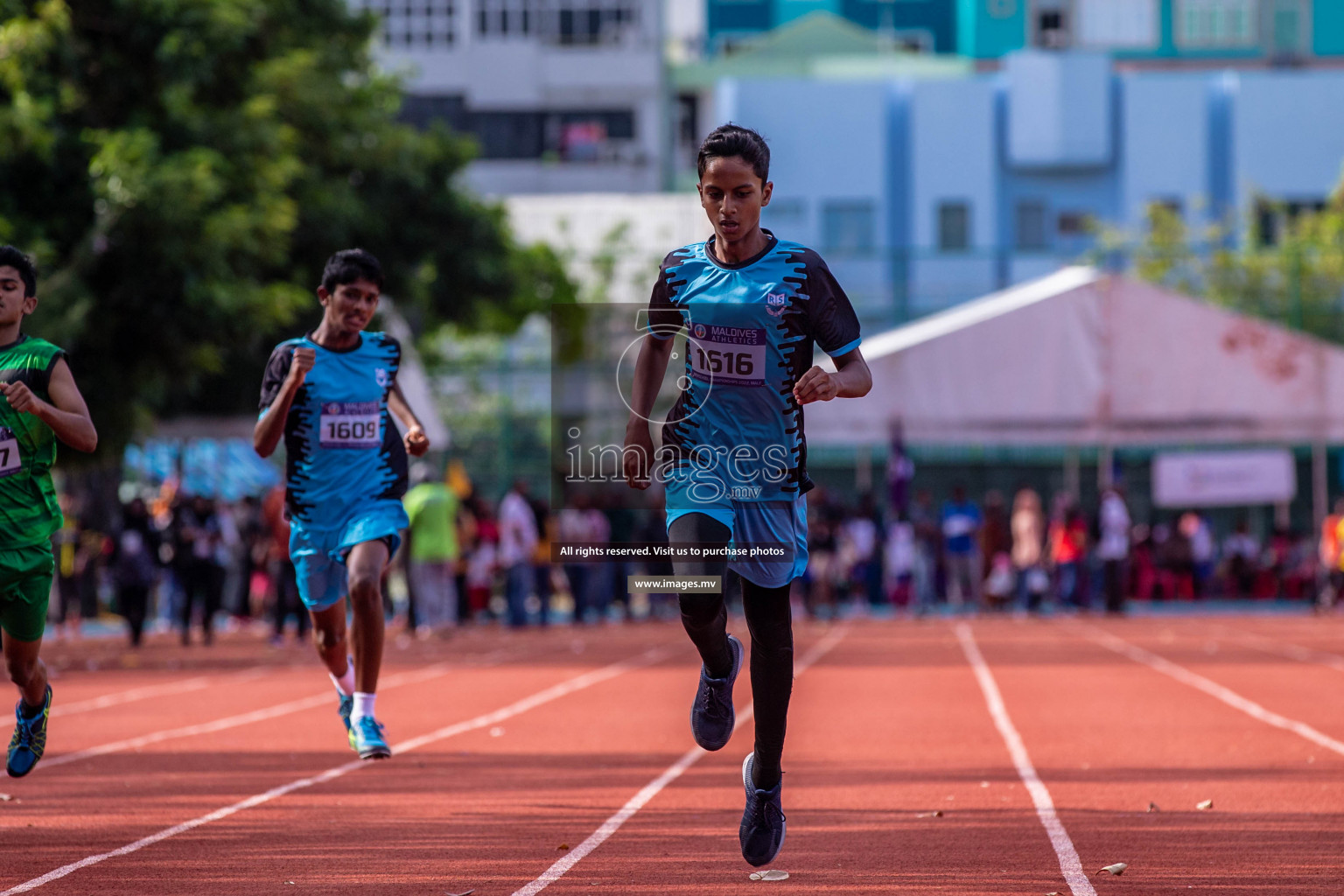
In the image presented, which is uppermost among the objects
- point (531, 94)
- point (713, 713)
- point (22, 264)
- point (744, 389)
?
point (531, 94)

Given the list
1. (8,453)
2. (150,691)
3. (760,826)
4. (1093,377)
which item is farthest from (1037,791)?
(1093,377)

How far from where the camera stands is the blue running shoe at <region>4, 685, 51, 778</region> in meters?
6.97

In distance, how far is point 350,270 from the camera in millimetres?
7488

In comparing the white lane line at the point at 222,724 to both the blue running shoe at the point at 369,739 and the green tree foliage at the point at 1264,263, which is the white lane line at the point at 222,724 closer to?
the blue running shoe at the point at 369,739

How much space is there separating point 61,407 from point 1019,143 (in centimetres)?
4473

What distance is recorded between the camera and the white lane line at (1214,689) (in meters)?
10.4

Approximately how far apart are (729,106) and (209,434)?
2707cm

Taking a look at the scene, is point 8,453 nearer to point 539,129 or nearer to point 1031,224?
point 1031,224

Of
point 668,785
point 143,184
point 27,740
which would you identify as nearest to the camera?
point 27,740

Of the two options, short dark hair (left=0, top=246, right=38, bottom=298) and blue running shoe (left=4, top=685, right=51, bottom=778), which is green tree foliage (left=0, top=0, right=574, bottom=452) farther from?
short dark hair (left=0, top=246, right=38, bottom=298)

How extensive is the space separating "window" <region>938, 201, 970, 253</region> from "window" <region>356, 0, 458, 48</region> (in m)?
15.0

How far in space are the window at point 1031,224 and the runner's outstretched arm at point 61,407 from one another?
45048mm

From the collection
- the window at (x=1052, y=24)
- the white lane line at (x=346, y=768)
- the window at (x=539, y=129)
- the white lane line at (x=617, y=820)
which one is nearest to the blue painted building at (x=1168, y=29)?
the window at (x=1052, y=24)

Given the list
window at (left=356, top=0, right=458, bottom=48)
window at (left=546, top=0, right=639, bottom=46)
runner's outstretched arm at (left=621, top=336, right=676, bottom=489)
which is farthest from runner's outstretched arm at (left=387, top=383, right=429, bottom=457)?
window at (left=546, top=0, right=639, bottom=46)
